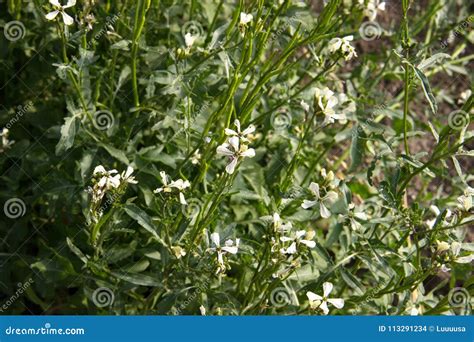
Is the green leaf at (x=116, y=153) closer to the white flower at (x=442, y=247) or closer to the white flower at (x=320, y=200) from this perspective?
the white flower at (x=320, y=200)

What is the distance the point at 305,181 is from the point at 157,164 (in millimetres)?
578

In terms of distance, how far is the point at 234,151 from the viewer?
83.2 inches

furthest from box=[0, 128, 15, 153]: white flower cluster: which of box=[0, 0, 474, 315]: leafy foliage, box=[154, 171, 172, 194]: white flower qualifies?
box=[154, 171, 172, 194]: white flower

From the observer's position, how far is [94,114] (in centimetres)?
263

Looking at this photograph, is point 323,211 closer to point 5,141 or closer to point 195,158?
point 195,158

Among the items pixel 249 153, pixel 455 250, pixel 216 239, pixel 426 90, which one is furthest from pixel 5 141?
pixel 455 250

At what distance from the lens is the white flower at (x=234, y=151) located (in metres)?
2.09

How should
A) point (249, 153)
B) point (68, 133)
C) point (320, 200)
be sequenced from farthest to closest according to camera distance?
point (68, 133) → point (320, 200) → point (249, 153)

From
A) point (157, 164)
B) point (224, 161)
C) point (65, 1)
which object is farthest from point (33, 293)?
point (65, 1)

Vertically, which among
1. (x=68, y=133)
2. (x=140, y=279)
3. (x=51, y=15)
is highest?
(x=51, y=15)

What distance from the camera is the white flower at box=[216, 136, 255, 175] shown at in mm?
2090

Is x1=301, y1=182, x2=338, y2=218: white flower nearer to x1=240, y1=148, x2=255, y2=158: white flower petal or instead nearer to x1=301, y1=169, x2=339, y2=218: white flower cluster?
x1=301, y1=169, x2=339, y2=218: white flower cluster

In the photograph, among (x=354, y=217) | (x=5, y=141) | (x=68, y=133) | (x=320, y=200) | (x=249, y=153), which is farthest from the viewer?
(x=5, y=141)

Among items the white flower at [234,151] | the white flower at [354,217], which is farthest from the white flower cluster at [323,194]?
the white flower at [234,151]
